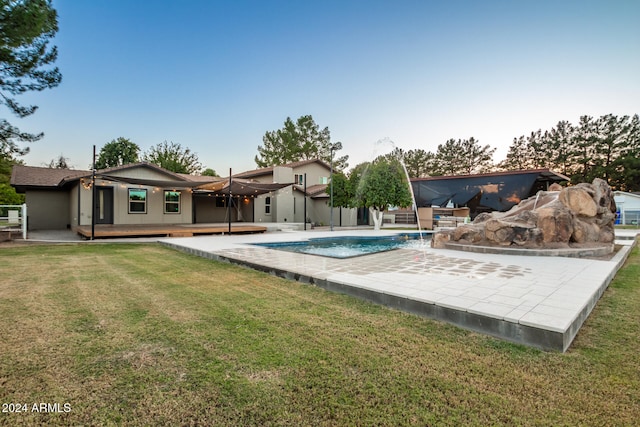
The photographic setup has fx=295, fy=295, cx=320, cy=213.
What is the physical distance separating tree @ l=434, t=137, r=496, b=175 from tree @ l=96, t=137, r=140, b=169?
37.6 m

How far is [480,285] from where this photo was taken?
3945 millimetres

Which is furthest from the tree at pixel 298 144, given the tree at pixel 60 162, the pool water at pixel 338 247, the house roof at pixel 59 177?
the tree at pixel 60 162

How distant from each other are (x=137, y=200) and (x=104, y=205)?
1.36 meters

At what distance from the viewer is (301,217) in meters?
20.6

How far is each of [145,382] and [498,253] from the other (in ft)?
24.8

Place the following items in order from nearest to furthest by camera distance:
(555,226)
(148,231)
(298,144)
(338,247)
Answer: (555,226) < (338,247) < (148,231) < (298,144)

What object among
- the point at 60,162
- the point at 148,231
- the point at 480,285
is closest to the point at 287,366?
the point at 480,285

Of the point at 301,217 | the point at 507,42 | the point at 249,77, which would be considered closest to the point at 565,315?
the point at 507,42

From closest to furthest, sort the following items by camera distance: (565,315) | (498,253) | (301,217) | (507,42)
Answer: (565,315) < (498,253) < (507,42) < (301,217)

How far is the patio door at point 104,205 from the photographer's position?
13.5 meters

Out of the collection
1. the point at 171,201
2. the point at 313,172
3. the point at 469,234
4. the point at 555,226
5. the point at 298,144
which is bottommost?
the point at 469,234

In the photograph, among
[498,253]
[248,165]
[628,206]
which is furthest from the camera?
[248,165]

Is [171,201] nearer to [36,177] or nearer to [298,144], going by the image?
[36,177]

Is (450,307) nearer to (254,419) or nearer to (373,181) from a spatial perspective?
(254,419)
